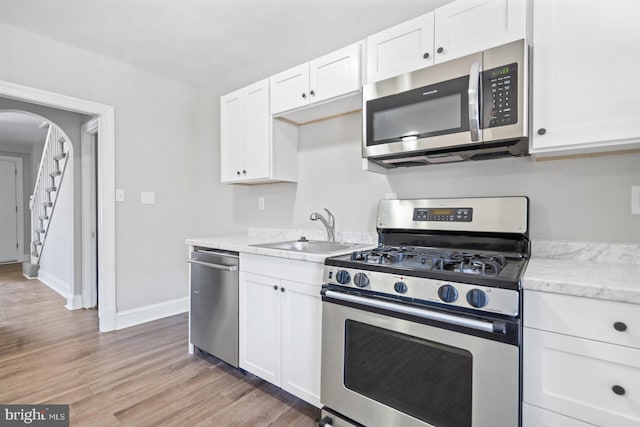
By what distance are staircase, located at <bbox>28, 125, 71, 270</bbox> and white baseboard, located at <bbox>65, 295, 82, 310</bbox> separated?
161 cm

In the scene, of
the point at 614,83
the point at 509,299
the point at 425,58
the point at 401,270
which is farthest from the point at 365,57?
the point at 509,299

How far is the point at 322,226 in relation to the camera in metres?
2.54

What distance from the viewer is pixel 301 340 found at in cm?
179

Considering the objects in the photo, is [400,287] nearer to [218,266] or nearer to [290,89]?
[218,266]

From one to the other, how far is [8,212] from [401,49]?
8.17 m

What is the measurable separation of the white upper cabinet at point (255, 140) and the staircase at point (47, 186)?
2324 millimetres

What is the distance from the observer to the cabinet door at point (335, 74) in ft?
6.37

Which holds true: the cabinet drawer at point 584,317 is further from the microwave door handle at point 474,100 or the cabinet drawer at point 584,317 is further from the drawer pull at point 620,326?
the microwave door handle at point 474,100

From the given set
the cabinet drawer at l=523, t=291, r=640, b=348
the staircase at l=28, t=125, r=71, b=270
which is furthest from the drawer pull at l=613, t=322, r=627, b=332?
the staircase at l=28, t=125, r=71, b=270

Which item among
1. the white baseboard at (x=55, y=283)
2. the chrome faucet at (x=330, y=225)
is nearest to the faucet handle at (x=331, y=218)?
the chrome faucet at (x=330, y=225)

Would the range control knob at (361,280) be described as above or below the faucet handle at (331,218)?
below

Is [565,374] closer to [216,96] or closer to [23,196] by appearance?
[216,96]

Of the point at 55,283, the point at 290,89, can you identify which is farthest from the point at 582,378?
the point at 55,283

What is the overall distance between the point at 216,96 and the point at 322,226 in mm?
2023
